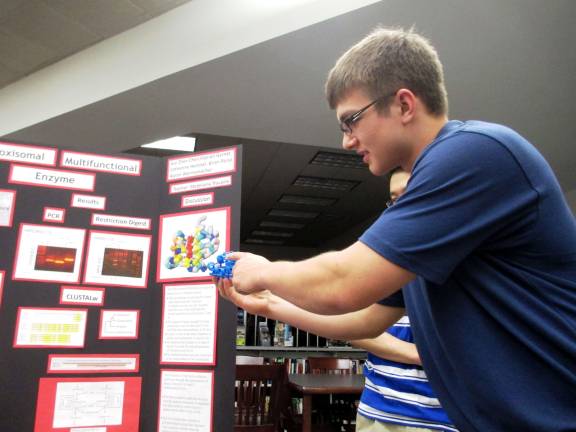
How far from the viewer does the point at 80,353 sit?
178cm

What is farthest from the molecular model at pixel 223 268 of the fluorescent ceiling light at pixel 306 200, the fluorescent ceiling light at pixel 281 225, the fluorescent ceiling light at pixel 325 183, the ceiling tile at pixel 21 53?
the fluorescent ceiling light at pixel 281 225

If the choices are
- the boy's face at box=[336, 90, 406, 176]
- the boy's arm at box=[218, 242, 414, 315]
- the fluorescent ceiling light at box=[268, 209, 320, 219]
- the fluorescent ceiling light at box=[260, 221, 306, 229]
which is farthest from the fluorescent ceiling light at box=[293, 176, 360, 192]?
the boy's arm at box=[218, 242, 414, 315]

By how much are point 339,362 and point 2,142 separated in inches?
123

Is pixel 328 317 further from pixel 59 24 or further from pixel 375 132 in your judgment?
pixel 59 24

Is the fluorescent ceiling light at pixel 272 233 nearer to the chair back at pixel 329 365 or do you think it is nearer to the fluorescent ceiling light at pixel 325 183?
the fluorescent ceiling light at pixel 325 183

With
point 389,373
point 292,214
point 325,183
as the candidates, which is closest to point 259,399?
point 389,373

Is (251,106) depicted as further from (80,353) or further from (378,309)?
(378,309)

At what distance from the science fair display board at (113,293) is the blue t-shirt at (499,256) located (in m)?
1.17

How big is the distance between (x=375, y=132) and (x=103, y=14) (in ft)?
10.5

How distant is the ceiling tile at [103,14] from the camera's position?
329 centimetres

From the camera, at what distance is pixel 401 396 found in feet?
4.42

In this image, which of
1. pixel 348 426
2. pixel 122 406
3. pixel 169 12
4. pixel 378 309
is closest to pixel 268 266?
pixel 378 309

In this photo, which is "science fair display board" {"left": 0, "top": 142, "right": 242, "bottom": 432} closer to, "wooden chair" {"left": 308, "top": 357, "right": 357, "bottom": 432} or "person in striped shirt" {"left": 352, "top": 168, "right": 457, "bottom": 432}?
"person in striped shirt" {"left": 352, "top": 168, "right": 457, "bottom": 432}

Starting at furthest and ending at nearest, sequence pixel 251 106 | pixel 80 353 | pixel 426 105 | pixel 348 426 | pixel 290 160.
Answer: pixel 290 160, pixel 251 106, pixel 348 426, pixel 80 353, pixel 426 105
